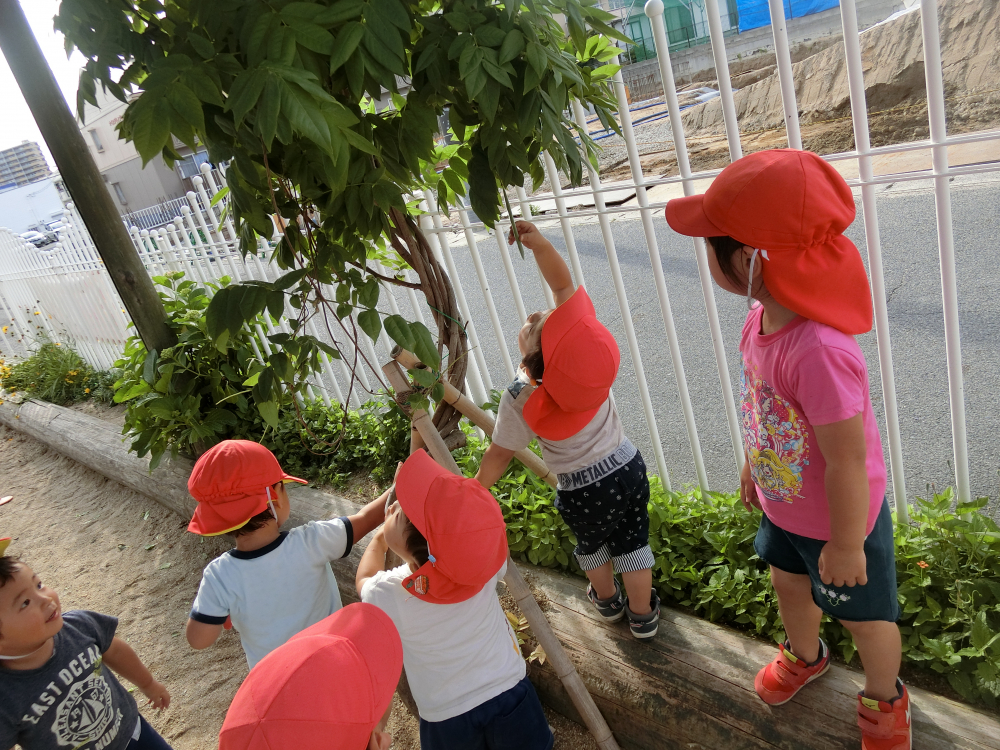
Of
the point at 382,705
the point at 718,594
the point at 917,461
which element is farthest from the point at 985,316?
the point at 382,705

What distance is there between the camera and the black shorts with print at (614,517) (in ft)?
6.36

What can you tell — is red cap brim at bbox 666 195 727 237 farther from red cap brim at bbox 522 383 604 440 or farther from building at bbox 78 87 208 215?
building at bbox 78 87 208 215

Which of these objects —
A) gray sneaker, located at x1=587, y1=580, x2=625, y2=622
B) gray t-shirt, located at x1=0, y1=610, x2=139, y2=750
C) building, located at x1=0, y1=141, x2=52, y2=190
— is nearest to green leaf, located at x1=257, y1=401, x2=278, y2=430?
gray t-shirt, located at x1=0, y1=610, x2=139, y2=750

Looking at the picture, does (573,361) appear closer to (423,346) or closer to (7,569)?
(423,346)

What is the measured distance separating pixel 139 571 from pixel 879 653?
156 inches

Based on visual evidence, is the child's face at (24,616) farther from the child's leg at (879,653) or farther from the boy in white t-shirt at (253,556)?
the child's leg at (879,653)

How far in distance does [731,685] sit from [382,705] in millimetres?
1066

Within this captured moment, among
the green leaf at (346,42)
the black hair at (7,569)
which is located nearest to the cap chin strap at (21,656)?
the black hair at (7,569)

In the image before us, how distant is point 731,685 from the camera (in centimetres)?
180

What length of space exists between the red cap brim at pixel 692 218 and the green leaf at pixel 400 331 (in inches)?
26.2

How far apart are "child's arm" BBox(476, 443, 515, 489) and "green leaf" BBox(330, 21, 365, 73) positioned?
3.58 ft

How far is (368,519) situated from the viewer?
210 centimetres

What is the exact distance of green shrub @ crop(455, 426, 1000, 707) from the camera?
1.67 m

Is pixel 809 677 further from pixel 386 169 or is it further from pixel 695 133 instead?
pixel 695 133
